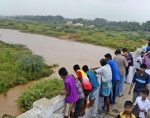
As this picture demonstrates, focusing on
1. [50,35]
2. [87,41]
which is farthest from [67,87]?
[50,35]

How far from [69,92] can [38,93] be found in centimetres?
679

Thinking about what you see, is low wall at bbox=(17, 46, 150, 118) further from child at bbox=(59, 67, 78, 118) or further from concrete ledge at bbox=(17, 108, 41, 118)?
child at bbox=(59, 67, 78, 118)

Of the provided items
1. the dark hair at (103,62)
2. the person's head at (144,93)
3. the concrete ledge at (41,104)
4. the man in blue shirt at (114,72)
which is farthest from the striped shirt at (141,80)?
the concrete ledge at (41,104)

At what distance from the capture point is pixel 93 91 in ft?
21.2

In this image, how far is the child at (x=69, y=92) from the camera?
535 centimetres

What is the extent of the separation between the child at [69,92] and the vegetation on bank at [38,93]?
5633 mm

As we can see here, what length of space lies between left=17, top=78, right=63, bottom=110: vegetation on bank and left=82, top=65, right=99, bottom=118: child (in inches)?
179

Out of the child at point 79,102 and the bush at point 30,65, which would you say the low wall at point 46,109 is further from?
the bush at point 30,65

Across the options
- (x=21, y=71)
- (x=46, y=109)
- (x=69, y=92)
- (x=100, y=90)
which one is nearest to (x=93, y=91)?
(x=100, y=90)

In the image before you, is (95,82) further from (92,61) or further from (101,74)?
(92,61)

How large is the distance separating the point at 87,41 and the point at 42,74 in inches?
910

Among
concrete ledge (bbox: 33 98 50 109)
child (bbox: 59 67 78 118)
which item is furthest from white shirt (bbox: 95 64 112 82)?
concrete ledge (bbox: 33 98 50 109)

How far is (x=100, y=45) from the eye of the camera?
3722 centimetres

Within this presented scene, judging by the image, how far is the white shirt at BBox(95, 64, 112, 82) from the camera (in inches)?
262
